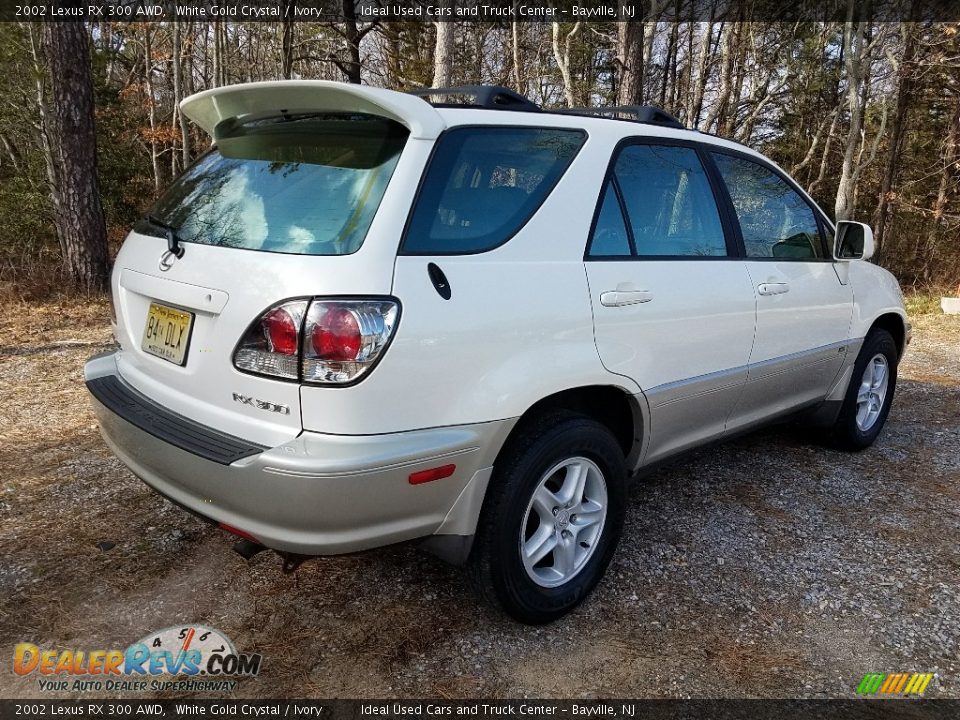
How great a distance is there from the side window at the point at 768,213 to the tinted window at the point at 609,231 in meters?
0.96

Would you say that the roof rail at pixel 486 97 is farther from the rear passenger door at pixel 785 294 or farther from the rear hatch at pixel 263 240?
the rear passenger door at pixel 785 294

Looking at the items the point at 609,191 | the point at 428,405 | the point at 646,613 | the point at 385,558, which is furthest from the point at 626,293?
the point at 385,558

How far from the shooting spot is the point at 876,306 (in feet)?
13.5

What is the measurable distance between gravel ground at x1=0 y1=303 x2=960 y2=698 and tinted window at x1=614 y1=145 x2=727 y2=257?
136 centimetres

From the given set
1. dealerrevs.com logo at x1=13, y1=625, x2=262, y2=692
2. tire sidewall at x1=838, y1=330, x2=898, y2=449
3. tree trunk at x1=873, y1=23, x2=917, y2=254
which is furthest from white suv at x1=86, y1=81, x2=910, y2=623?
tree trunk at x1=873, y1=23, x2=917, y2=254

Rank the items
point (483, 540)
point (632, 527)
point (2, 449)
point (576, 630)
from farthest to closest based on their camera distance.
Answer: point (2, 449) < point (632, 527) < point (576, 630) < point (483, 540)

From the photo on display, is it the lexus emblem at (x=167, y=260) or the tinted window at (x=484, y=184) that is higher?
the tinted window at (x=484, y=184)

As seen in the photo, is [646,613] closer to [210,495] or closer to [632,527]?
[632,527]

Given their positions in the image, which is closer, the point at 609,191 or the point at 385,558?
the point at 609,191

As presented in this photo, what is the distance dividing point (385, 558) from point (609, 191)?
5.80 feet

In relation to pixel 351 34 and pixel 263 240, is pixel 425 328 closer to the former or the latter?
pixel 263 240

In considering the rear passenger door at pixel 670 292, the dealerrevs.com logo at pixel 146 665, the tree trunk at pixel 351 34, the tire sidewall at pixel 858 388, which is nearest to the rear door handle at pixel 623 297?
the rear passenger door at pixel 670 292

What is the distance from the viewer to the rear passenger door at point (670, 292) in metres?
2.48

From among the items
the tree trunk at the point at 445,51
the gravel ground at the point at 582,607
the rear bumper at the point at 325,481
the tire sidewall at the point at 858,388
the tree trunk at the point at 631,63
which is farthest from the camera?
the tree trunk at the point at 445,51
